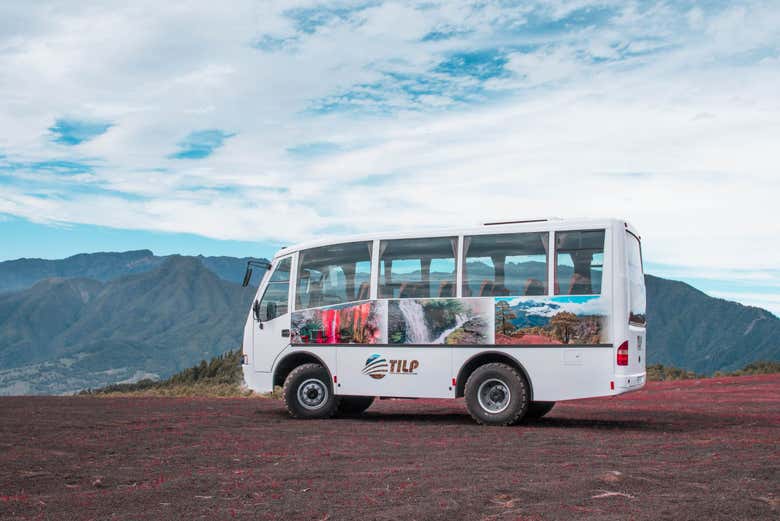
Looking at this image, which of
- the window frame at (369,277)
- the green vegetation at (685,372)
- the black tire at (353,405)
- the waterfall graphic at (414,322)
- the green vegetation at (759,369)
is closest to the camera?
the waterfall graphic at (414,322)

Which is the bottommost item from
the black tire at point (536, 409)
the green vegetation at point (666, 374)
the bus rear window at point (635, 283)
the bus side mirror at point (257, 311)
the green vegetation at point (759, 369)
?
the black tire at point (536, 409)

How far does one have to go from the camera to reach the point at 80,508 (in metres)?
7.92

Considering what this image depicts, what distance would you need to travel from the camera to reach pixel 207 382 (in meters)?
34.4

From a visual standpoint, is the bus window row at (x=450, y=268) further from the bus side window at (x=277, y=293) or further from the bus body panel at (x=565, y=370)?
the bus body panel at (x=565, y=370)

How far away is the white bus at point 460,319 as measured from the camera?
13938 mm

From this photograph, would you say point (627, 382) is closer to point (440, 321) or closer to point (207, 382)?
point (440, 321)

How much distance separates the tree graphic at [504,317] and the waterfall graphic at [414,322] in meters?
1.34

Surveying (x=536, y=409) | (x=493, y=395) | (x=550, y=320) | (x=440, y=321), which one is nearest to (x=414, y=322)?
(x=440, y=321)

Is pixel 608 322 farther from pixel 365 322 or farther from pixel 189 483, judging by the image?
pixel 189 483

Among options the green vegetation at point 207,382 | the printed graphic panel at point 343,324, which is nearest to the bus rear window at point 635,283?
the printed graphic panel at point 343,324

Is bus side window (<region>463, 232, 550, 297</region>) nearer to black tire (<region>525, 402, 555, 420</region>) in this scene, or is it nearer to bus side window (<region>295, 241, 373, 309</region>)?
bus side window (<region>295, 241, 373, 309</region>)

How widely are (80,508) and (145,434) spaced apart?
5593 mm

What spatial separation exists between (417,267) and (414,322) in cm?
95

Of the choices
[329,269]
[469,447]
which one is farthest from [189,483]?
[329,269]
